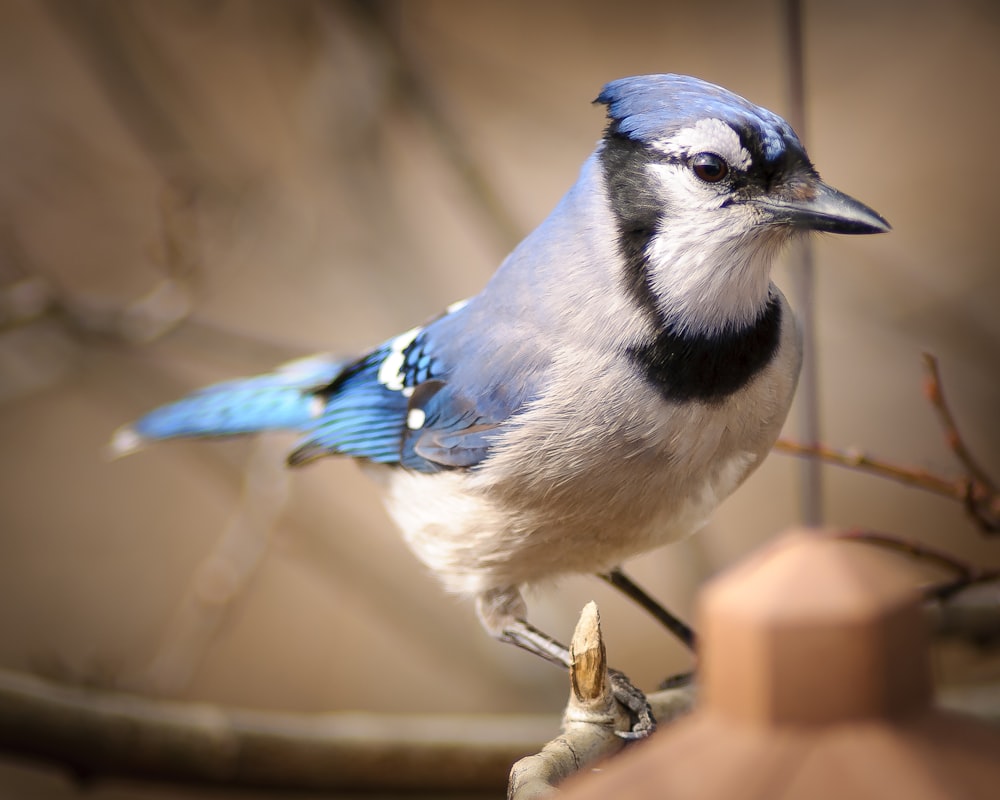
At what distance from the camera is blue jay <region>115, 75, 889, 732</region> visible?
3.17 feet

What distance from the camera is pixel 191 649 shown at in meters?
1.95

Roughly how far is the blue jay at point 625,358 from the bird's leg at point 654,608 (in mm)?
195

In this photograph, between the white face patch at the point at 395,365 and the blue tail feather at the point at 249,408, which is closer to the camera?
the white face patch at the point at 395,365

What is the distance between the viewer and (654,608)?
4.81 ft

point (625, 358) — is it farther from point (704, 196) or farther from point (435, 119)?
point (435, 119)

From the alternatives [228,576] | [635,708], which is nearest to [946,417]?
[635,708]

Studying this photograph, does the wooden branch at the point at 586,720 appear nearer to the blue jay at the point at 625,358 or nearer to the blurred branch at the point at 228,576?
the blue jay at the point at 625,358

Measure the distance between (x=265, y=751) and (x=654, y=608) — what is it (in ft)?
1.99

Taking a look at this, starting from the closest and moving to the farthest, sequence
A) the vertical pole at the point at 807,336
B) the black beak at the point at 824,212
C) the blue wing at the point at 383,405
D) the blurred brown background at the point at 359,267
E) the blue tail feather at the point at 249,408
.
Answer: the vertical pole at the point at 807,336 < the black beak at the point at 824,212 < the blue wing at the point at 383,405 < the blue tail feather at the point at 249,408 < the blurred brown background at the point at 359,267

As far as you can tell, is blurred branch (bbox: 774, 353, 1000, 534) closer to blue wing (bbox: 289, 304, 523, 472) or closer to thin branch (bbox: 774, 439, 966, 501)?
thin branch (bbox: 774, 439, 966, 501)

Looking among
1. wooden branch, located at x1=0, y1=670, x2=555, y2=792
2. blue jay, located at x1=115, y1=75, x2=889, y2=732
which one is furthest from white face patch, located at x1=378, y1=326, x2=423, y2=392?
wooden branch, located at x1=0, y1=670, x2=555, y2=792

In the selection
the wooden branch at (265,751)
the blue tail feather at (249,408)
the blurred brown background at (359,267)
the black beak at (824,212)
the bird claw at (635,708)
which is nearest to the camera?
the black beak at (824,212)

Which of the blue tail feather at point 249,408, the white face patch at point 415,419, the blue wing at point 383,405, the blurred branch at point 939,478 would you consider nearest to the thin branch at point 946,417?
the blurred branch at point 939,478

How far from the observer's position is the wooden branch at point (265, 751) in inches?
59.9
